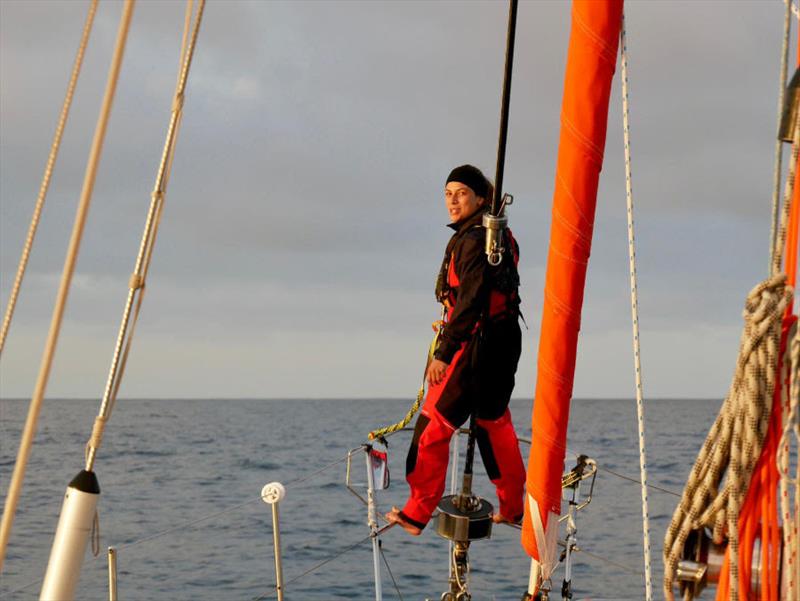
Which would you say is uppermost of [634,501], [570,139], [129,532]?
[570,139]

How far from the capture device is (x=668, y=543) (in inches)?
88.0

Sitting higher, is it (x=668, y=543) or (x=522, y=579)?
(x=668, y=543)

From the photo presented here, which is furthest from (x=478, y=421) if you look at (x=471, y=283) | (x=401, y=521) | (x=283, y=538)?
(x=283, y=538)

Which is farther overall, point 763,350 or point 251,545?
point 251,545

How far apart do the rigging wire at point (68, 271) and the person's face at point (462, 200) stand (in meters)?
2.39

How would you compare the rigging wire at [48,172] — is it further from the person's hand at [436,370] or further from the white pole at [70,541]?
the person's hand at [436,370]

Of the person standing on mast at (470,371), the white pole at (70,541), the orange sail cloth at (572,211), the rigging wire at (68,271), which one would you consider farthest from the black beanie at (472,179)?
the white pole at (70,541)

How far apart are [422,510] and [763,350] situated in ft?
9.34

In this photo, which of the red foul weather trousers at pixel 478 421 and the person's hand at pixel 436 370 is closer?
the person's hand at pixel 436 370

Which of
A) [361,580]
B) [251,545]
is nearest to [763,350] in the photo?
[361,580]

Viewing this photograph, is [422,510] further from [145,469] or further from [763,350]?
[145,469]

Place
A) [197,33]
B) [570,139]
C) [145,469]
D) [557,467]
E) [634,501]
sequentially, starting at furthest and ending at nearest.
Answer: [145,469] < [634,501] < [557,467] < [570,139] < [197,33]

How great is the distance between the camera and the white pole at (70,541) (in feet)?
7.80

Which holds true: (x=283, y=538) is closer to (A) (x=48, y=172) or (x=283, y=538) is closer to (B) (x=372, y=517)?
(B) (x=372, y=517)
